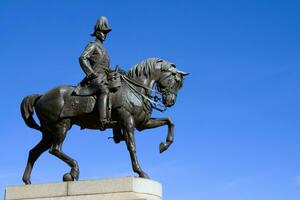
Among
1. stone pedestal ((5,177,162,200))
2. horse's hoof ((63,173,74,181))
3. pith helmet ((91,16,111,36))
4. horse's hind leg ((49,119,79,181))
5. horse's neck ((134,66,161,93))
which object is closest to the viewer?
stone pedestal ((5,177,162,200))

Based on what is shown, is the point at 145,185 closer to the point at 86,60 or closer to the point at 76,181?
the point at 76,181

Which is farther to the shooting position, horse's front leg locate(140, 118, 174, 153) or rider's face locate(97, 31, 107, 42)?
rider's face locate(97, 31, 107, 42)

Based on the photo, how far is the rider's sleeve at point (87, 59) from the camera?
13.2 metres

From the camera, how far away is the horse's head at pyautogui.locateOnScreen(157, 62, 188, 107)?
44.0 feet

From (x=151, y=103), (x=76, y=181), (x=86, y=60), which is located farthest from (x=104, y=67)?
(x=76, y=181)

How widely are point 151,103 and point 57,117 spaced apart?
2.17 metres

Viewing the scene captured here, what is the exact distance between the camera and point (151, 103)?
13.3m

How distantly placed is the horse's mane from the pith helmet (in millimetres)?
1225

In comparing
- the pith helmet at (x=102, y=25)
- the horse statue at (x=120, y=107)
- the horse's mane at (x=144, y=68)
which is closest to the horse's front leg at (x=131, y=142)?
the horse statue at (x=120, y=107)

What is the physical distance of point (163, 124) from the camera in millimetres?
13414

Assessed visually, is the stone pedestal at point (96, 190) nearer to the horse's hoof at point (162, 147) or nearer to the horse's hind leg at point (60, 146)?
the horse's hind leg at point (60, 146)

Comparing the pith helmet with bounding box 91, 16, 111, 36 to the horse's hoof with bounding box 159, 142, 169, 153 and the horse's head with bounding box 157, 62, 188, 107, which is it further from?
the horse's hoof with bounding box 159, 142, 169, 153

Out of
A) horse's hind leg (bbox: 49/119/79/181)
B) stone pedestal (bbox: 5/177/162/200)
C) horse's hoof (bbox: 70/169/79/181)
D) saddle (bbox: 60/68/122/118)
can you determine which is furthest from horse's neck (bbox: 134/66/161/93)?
horse's hoof (bbox: 70/169/79/181)

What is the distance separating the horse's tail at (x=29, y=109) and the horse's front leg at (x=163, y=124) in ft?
8.77
